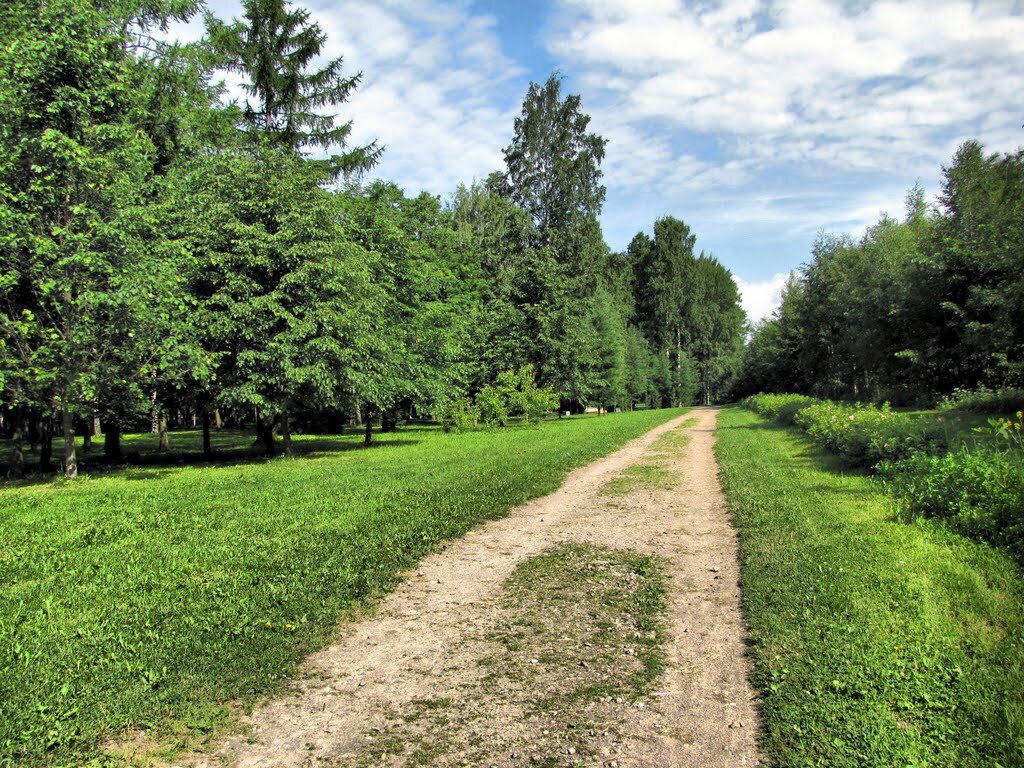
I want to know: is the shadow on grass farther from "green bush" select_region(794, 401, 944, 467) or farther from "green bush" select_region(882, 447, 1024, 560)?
"green bush" select_region(882, 447, 1024, 560)

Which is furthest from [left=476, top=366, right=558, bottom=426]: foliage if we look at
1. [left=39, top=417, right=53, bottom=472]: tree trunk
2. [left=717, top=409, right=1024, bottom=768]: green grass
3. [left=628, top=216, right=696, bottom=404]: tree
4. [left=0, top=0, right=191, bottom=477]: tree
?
[left=628, top=216, right=696, bottom=404]: tree

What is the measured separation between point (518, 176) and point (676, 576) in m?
39.5

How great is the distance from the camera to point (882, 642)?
13.8 ft

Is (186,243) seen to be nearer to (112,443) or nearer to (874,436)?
(112,443)

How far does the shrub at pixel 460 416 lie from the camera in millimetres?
28547

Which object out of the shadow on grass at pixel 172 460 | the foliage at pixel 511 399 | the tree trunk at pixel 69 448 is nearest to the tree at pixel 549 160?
the foliage at pixel 511 399

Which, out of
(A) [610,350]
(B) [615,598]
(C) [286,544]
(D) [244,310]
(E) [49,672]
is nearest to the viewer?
(E) [49,672]

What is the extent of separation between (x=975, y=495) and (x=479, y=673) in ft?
19.9

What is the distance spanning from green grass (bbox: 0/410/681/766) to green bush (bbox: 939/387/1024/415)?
12.9 m

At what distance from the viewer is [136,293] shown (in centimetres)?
1280

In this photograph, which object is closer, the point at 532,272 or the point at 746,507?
the point at 746,507

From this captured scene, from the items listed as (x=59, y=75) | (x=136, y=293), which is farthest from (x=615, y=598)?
(x=59, y=75)

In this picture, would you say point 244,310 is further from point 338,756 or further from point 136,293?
point 338,756

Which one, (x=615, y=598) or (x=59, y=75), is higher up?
(x=59, y=75)
